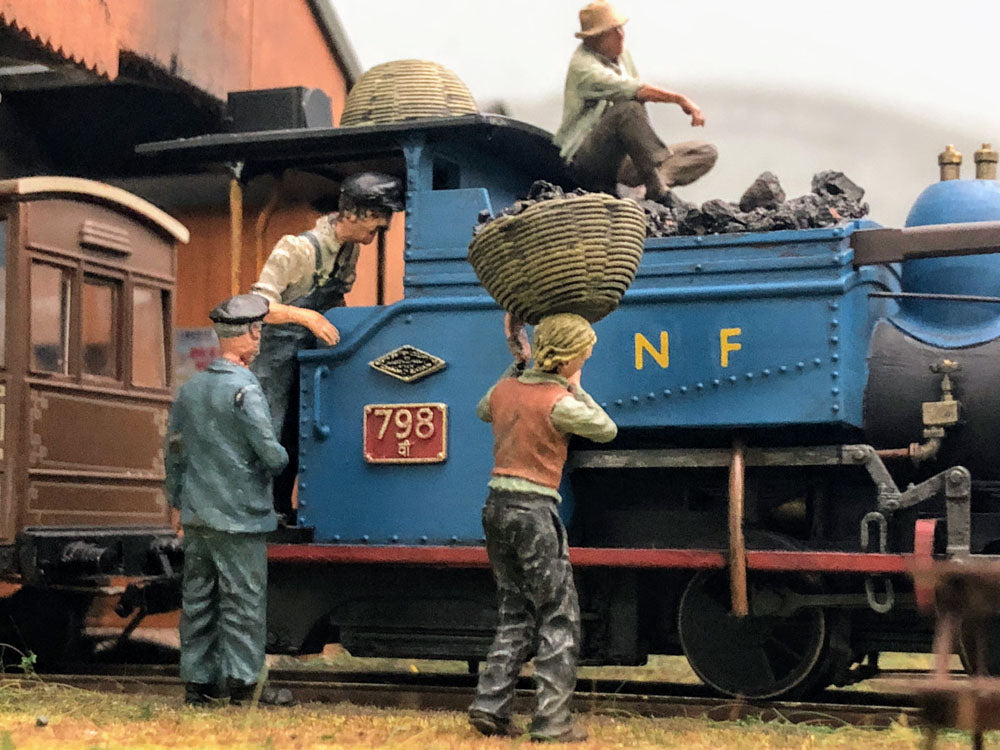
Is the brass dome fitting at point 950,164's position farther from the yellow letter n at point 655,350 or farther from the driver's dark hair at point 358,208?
the driver's dark hair at point 358,208

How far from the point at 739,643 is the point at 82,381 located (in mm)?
4352

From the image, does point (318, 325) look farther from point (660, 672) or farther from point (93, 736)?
point (660, 672)

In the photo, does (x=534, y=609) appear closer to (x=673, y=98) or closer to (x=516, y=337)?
(x=516, y=337)

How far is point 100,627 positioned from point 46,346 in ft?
10.3

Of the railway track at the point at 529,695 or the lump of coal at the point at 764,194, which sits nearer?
the railway track at the point at 529,695

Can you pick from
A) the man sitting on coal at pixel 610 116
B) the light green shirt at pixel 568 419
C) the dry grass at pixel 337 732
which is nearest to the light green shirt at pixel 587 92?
the man sitting on coal at pixel 610 116

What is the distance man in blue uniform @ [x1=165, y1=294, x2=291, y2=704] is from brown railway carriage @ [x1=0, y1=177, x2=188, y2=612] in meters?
2.06

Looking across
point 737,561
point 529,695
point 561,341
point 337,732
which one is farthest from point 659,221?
point 337,732

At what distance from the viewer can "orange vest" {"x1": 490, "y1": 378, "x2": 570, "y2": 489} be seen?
234 inches

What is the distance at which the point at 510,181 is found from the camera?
829 cm

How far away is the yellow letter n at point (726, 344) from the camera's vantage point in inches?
272

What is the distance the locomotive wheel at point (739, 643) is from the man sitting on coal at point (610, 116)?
2.06 meters

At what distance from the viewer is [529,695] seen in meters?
7.27

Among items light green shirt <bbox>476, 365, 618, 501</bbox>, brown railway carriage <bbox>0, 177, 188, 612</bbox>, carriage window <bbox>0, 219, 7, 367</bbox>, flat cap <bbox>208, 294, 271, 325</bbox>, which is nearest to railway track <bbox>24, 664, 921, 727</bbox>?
brown railway carriage <bbox>0, 177, 188, 612</bbox>
